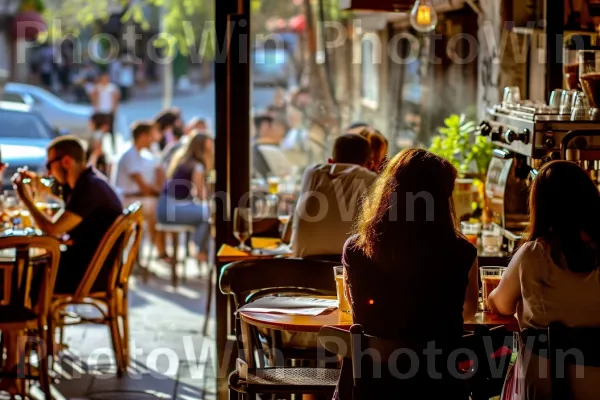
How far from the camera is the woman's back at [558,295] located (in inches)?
150

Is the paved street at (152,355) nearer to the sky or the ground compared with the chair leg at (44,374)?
nearer to the ground

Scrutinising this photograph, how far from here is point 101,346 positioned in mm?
7609

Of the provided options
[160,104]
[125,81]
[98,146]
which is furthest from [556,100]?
[125,81]

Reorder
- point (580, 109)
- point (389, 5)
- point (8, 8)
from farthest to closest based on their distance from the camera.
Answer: point (8, 8) < point (389, 5) < point (580, 109)

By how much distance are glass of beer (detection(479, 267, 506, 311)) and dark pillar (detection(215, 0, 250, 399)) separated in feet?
7.02

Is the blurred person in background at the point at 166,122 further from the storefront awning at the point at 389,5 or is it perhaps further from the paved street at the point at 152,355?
the storefront awning at the point at 389,5

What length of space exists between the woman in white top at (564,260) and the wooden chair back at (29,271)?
291 cm

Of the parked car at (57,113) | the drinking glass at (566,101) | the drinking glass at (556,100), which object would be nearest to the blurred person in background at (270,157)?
the drinking glass at (556,100)

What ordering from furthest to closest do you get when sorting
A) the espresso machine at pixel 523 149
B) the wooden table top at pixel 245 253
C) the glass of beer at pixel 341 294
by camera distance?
1. the wooden table top at pixel 245 253
2. the espresso machine at pixel 523 149
3. the glass of beer at pixel 341 294

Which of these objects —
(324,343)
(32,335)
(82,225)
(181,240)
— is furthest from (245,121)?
(181,240)

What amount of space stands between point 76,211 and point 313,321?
3031 millimetres

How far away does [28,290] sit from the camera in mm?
6273

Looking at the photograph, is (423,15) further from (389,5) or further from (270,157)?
(270,157)

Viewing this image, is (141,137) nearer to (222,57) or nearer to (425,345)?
(222,57)
